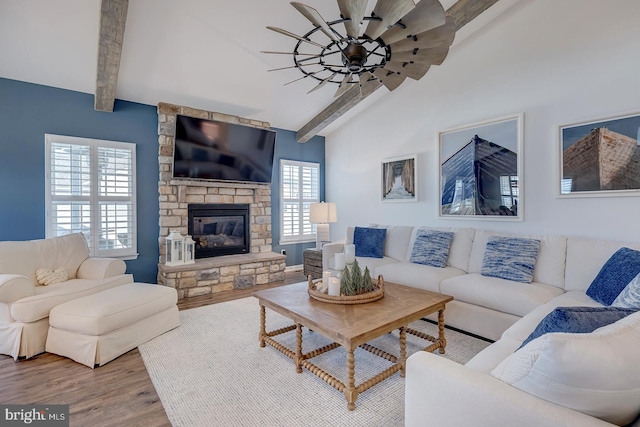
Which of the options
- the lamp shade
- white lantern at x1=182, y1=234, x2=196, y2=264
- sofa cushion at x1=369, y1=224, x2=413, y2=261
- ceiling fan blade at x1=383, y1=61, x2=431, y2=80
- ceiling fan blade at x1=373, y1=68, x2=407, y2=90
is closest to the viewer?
ceiling fan blade at x1=383, y1=61, x2=431, y2=80

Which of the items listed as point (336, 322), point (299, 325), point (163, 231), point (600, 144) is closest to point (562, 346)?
point (336, 322)

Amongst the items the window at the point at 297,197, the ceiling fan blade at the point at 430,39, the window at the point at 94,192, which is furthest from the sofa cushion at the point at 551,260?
the window at the point at 94,192

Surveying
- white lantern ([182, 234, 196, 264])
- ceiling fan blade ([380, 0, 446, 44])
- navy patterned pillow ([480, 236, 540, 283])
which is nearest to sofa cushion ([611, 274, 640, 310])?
navy patterned pillow ([480, 236, 540, 283])

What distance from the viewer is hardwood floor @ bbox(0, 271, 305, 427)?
1843 mm

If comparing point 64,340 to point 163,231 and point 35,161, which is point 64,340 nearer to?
point 163,231

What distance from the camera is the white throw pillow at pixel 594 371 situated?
843 millimetres

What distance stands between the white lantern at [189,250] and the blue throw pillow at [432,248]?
9.86 ft

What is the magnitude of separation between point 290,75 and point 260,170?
1.61 m

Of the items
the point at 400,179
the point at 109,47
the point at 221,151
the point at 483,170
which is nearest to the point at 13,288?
the point at 109,47

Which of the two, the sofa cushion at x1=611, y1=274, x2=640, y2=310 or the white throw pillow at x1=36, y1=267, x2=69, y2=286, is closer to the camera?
the sofa cushion at x1=611, y1=274, x2=640, y2=310

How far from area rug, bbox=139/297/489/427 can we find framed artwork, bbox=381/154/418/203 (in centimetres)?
200

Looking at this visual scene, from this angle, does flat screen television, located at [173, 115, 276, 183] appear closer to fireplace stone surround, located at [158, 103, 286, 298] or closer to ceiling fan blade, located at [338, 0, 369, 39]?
fireplace stone surround, located at [158, 103, 286, 298]

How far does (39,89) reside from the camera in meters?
3.68

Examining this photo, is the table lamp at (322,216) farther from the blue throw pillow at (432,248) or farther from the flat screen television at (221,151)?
the blue throw pillow at (432,248)
